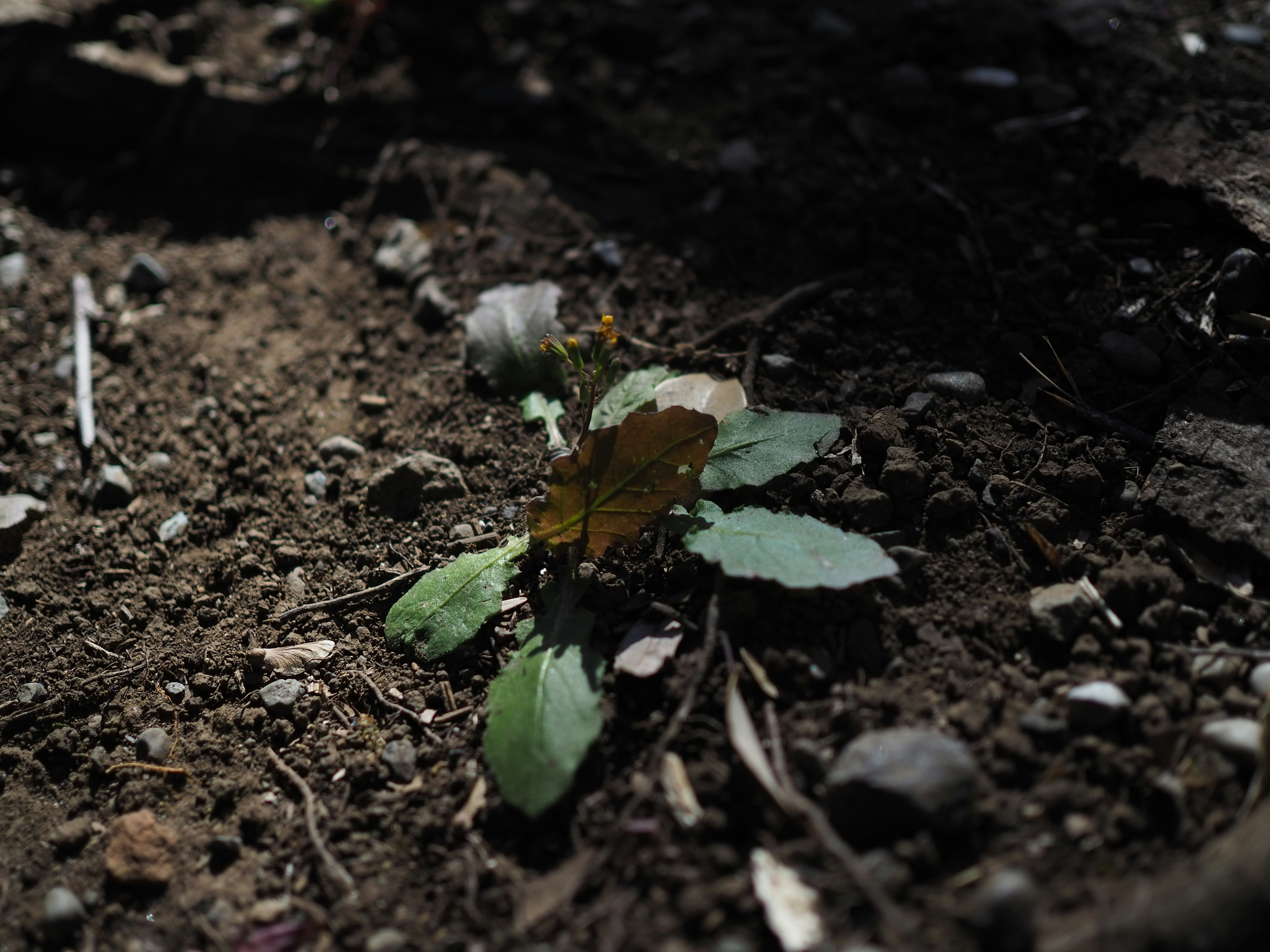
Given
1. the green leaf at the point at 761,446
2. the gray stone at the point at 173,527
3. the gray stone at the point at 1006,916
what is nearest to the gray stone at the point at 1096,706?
the gray stone at the point at 1006,916

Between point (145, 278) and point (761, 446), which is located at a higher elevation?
point (761, 446)

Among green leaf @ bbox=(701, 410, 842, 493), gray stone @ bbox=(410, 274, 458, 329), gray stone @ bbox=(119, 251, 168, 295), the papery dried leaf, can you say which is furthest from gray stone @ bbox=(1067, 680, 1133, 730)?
gray stone @ bbox=(119, 251, 168, 295)

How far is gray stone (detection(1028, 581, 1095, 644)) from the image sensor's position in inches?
75.1

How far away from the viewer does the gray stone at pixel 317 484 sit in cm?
263

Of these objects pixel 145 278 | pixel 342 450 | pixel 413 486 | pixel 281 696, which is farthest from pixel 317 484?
pixel 145 278

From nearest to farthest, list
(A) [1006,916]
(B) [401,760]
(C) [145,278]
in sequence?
(A) [1006,916]
(B) [401,760]
(C) [145,278]

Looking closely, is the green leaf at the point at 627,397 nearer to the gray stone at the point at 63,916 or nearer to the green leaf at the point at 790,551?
the green leaf at the point at 790,551

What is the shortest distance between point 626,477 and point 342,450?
108cm

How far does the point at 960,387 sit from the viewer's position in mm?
2393

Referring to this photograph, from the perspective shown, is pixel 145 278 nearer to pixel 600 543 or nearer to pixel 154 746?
pixel 154 746

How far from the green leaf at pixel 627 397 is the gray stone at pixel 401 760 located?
102 centimetres

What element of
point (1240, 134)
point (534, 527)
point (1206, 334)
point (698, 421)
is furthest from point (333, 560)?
point (1240, 134)

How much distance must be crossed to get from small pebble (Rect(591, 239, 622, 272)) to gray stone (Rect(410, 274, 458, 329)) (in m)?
0.54

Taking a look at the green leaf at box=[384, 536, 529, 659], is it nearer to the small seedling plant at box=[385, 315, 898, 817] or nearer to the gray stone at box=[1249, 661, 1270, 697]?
the small seedling plant at box=[385, 315, 898, 817]
